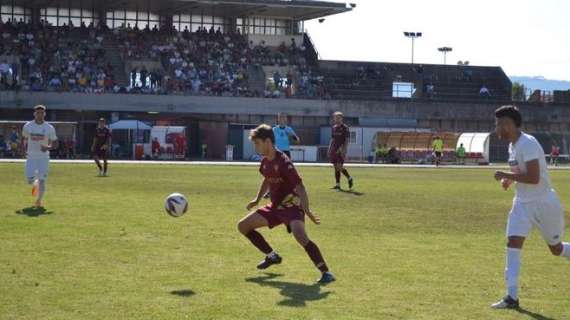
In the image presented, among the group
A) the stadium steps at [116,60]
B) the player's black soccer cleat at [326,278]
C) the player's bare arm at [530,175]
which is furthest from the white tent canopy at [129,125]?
the player's bare arm at [530,175]

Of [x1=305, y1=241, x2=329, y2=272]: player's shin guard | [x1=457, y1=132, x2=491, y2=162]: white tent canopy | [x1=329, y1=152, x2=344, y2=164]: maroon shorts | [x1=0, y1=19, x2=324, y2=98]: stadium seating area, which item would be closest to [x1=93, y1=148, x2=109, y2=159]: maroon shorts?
[x1=329, y1=152, x2=344, y2=164]: maroon shorts

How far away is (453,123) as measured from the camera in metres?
72.9

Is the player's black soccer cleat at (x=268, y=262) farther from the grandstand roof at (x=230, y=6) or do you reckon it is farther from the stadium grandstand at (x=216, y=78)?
the grandstand roof at (x=230, y=6)

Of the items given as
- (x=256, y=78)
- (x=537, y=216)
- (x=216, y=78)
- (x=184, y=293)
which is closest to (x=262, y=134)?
(x=184, y=293)

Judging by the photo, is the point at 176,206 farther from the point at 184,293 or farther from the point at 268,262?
the point at 184,293

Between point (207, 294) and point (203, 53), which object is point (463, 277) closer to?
point (207, 294)

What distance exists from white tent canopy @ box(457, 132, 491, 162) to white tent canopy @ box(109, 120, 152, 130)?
22.7 m

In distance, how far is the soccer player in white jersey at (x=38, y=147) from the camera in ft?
61.8

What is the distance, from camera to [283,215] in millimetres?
10914

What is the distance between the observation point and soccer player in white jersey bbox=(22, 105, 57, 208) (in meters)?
18.8

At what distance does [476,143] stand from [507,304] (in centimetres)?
5657

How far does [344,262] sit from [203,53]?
5960 cm

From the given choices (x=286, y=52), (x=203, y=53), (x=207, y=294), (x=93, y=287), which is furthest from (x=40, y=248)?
(x=286, y=52)

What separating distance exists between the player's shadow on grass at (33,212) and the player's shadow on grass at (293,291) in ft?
26.1
